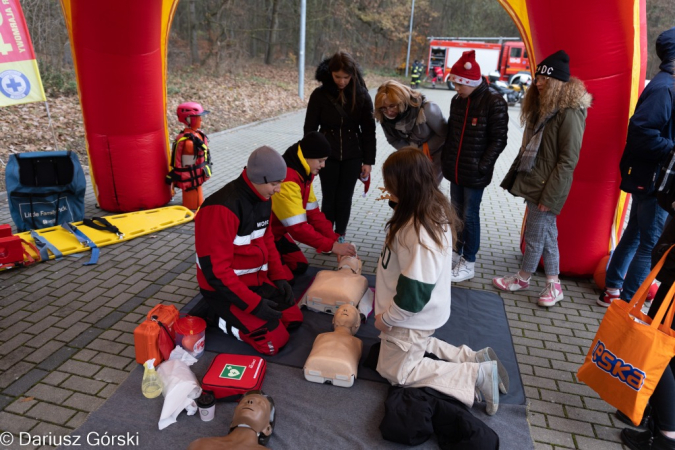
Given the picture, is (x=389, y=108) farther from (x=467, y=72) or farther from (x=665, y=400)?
(x=665, y=400)

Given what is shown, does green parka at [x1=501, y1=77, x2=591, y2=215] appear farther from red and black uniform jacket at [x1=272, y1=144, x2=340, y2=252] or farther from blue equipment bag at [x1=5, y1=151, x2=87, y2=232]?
blue equipment bag at [x1=5, y1=151, x2=87, y2=232]

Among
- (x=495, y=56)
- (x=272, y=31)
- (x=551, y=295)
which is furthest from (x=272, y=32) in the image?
(x=551, y=295)

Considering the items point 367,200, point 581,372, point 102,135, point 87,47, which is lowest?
point 367,200

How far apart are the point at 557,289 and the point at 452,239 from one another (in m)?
2.03

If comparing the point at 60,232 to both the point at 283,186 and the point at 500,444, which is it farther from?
the point at 500,444

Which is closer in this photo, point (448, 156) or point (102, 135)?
point (448, 156)

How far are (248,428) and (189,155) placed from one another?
416 cm

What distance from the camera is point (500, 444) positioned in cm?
271

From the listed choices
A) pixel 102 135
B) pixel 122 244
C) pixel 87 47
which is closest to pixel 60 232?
pixel 122 244

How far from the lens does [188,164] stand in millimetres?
5945

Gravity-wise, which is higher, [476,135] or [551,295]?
Result: [476,135]

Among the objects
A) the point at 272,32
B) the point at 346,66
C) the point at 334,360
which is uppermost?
the point at 272,32

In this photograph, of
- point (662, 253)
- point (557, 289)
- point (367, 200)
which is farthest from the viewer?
point (367, 200)

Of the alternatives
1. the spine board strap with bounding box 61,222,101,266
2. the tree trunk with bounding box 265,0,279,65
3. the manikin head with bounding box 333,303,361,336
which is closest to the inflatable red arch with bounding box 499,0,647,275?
the manikin head with bounding box 333,303,361,336
